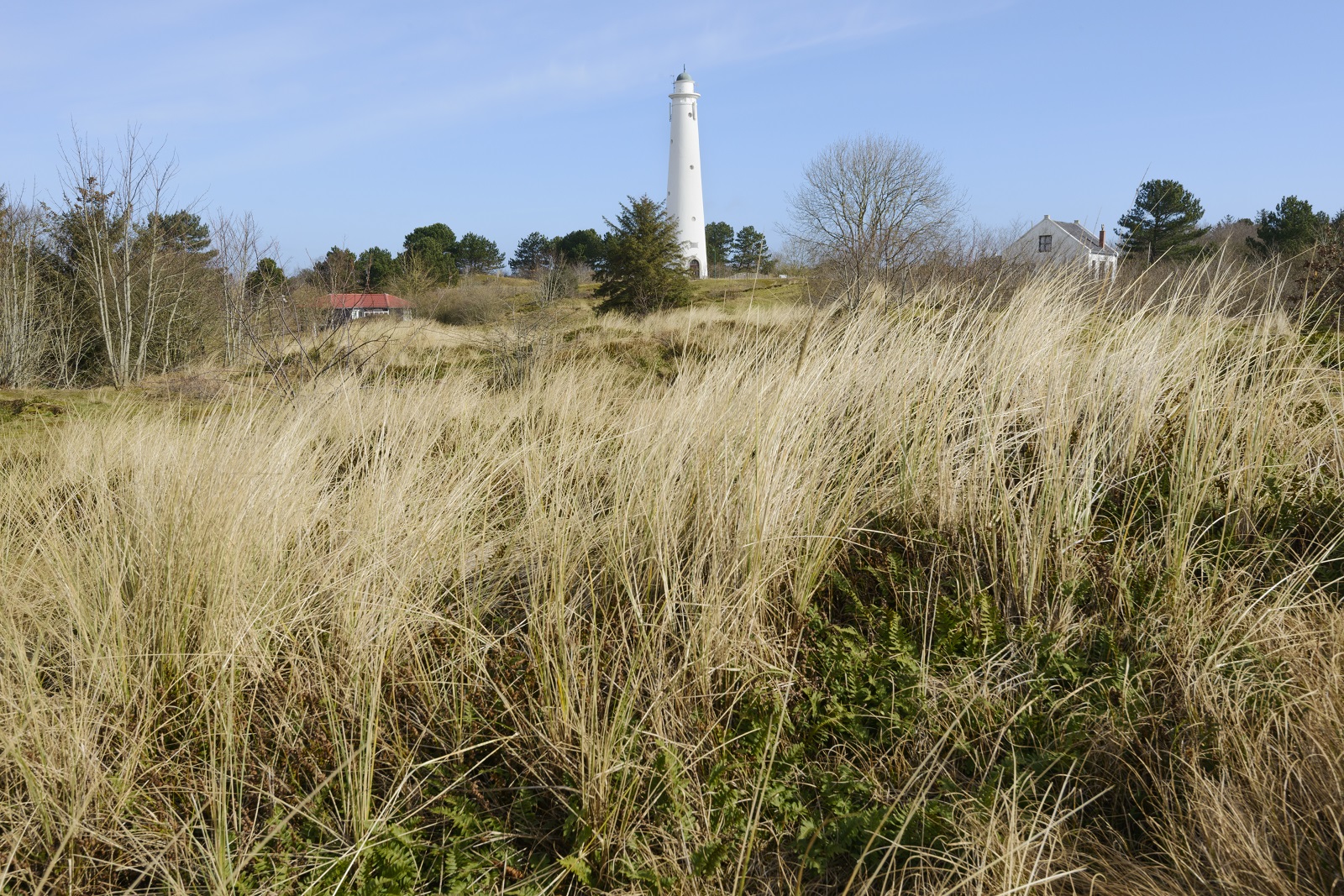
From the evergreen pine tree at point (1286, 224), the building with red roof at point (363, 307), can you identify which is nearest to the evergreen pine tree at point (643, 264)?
the building with red roof at point (363, 307)

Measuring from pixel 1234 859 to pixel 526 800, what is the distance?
1.27 m

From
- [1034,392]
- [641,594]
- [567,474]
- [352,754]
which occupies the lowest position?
[352,754]

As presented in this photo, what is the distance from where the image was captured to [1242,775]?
152 centimetres

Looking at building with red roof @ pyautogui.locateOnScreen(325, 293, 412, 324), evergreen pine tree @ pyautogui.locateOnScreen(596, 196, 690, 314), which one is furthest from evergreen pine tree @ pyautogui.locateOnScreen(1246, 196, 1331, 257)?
building with red roof @ pyautogui.locateOnScreen(325, 293, 412, 324)

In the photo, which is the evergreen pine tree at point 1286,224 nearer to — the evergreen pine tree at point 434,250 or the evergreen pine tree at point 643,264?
the evergreen pine tree at point 643,264

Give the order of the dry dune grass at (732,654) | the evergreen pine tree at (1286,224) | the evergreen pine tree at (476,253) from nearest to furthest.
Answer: the dry dune grass at (732,654) → the evergreen pine tree at (1286,224) → the evergreen pine tree at (476,253)

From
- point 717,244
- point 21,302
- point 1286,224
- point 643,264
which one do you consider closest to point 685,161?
point 717,244

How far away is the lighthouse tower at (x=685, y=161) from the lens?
132 feet

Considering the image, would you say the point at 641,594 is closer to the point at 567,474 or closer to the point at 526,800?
the point at 526,800

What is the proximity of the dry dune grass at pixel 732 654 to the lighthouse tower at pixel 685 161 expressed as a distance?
38251 mm

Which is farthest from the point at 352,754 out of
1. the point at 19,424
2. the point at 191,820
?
the point at 19,424

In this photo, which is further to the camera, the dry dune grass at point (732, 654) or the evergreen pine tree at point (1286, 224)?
the evergreen pine tree at point (1286, 224)

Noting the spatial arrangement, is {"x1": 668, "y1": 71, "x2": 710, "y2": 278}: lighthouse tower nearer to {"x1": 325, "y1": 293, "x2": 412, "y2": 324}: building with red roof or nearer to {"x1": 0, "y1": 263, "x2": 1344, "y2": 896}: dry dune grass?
{"x1": 325, "y1": 293, "x2": 412, "y2": 324}: building with red roof

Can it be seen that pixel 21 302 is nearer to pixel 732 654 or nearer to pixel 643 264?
pixel 643 264
